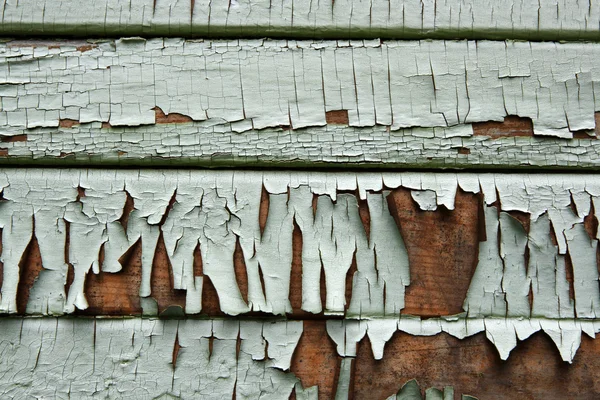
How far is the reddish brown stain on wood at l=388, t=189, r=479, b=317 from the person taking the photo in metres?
0.71

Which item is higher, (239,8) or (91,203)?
(239,8)

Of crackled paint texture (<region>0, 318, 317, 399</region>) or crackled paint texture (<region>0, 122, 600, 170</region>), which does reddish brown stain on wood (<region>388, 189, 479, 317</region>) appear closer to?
crackled paint texture (<region>0, 122, 600, 170</region>)

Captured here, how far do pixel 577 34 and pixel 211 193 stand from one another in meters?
0.59

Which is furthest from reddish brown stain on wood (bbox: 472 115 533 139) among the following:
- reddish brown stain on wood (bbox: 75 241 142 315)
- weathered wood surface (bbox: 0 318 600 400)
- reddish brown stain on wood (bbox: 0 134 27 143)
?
reddish brown stain on wood (bbox: 0 134 27 143)

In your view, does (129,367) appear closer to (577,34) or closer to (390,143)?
(390,143)

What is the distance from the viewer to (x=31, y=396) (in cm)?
69

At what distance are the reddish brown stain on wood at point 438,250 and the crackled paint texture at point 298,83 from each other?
0.11 meters

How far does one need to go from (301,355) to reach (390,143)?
321 millimetres

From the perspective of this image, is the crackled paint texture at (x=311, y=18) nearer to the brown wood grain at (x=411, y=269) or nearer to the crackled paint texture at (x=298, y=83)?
the crackled paint texture at (x=298, y=83)

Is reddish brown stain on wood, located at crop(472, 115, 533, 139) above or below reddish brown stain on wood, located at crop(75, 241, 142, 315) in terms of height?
above

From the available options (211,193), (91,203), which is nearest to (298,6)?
(211,193)

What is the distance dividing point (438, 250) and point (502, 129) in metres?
0.20

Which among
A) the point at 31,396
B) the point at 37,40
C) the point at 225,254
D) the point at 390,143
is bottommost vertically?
the point at 31,396

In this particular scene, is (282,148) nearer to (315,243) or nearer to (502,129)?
(315,243)
